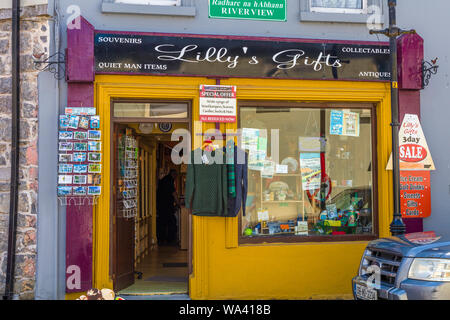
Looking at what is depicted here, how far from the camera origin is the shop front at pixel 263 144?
7191 mm

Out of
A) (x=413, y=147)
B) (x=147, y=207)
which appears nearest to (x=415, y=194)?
(x=413, y=147)

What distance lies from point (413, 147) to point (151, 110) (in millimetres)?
4179

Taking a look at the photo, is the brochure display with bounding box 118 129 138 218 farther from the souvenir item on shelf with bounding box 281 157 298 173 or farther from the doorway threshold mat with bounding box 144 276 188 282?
the souvenir item on shelf with bounding box 281 157 298 173

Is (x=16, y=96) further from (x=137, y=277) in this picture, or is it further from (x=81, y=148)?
(x=137, y=277)

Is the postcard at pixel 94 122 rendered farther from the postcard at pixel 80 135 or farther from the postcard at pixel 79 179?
the postcard at pixel 79 179

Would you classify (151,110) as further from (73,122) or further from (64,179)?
(64,179)

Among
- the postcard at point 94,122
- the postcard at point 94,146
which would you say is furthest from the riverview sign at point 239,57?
the postcard at point 94,146

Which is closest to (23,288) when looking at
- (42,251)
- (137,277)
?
(42,251)

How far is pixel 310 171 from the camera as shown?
7.94 metres

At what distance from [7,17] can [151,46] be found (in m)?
2.12

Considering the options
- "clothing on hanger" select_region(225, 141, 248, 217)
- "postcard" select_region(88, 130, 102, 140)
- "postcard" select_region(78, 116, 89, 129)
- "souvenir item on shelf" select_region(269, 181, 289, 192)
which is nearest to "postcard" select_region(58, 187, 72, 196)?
"postcard" select_region(88, 130, 102, 140)

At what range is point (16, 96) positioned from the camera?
695cm

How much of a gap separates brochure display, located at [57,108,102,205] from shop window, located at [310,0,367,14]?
3949mm

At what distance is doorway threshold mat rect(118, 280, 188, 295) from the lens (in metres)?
7.37
